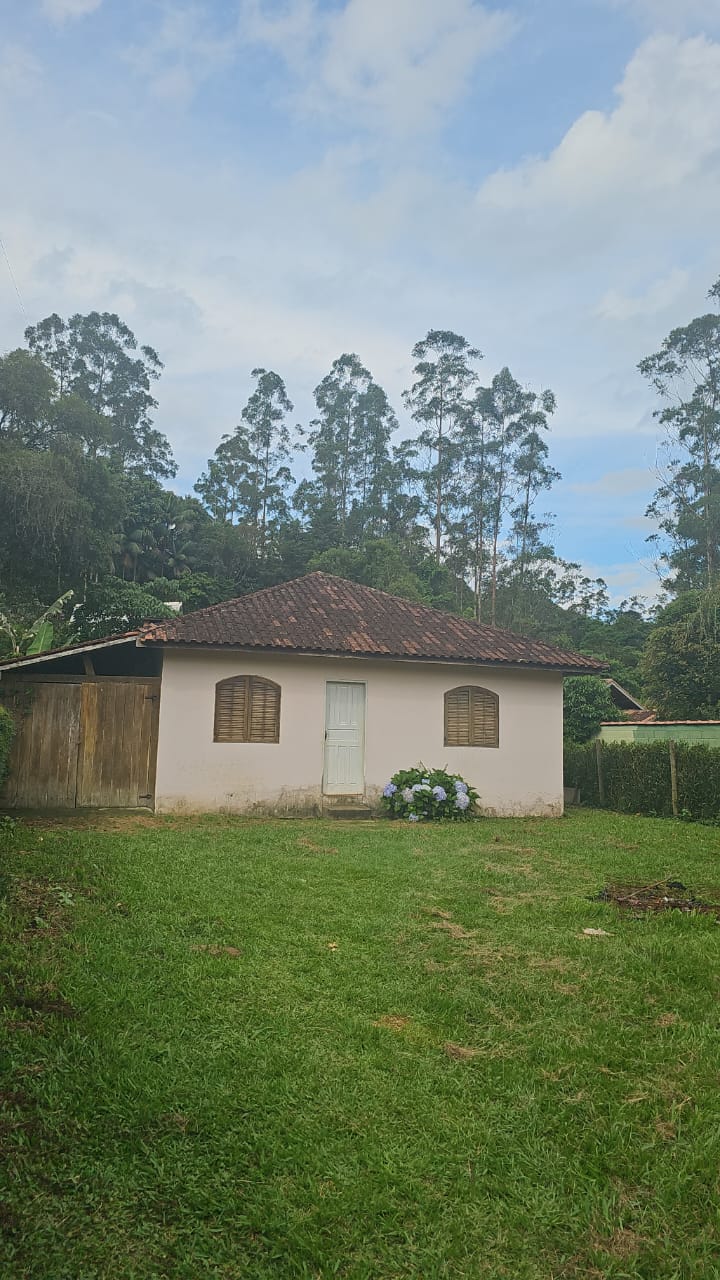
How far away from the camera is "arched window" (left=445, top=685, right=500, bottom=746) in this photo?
44.5 feet

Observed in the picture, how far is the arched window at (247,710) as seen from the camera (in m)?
12.3

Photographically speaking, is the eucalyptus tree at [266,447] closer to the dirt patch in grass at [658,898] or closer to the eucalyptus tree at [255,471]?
the eucalyptus tree at [255,471]

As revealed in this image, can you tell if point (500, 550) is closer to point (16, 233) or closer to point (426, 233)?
point (426, 233)

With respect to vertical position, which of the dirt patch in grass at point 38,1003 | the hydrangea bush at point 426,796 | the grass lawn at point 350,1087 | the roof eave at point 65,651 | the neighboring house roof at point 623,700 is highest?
the neighboring house roof at point 623,700

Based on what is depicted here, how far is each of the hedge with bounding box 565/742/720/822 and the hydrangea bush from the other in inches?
138

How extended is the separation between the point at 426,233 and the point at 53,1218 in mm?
14868

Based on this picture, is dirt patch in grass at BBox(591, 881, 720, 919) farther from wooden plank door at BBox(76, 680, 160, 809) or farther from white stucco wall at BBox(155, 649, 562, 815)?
wooden plank door at BBox(76, 680, 160, 809)

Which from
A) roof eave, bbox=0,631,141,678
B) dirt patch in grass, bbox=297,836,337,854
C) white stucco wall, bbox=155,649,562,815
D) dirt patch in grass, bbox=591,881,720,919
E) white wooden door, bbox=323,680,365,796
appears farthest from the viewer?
white wooden door, bbox=323,680,365,796

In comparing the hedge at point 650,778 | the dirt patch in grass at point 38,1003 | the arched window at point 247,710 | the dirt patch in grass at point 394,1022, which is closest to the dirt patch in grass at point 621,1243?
the dirt patch in grass at point 394,1022

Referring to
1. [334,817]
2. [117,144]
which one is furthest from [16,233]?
[334,817]

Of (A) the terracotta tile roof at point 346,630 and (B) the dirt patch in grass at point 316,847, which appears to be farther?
(A) the terracotta tile roof at point 346,630

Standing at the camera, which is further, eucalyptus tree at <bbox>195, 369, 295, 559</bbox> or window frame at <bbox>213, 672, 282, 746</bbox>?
eucalyptus tree at <bbox>195, 369, 295, 559</bbox>

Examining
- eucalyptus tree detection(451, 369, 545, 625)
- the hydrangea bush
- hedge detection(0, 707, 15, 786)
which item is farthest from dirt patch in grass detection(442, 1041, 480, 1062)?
eucalyptus tree detection(451, 369, 545, 625)

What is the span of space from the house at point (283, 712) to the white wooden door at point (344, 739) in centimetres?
2
